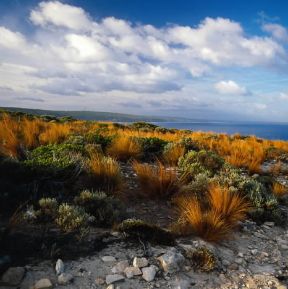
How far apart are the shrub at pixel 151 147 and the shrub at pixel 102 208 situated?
180 inches

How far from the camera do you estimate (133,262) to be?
4.05 meters

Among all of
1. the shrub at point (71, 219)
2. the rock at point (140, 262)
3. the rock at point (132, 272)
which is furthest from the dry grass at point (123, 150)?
the rock at point (132, 272)

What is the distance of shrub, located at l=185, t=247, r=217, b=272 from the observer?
4160 millimetres

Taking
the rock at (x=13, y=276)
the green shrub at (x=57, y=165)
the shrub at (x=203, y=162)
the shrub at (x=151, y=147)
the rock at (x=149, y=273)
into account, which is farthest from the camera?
the shrub at (x=151, y=147)

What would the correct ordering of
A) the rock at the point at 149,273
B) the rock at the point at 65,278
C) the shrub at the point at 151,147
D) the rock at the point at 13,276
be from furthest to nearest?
the shrub at the point at 151,147 → the rock at the point at 149,273 → the rock at the point at 65,278 → the rock at the point at 13,276

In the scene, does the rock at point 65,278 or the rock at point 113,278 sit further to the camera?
the rock at point 113,278

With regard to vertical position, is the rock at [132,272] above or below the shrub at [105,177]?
below

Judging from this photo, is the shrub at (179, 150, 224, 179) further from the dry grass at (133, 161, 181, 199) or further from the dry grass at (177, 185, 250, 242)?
the dry grass at (177, 185, 250, 242)

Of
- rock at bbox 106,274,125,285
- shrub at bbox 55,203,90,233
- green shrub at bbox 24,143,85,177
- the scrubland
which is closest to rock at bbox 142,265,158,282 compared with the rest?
rock at bbox 106,274,125,285

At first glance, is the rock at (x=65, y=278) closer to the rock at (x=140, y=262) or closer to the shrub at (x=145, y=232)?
the rock at (x=140, y=262)

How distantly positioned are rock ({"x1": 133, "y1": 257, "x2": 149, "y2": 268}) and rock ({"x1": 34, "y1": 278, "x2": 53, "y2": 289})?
1.01m

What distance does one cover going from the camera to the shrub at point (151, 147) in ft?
33.1

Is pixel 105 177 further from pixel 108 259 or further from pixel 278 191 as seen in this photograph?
pixel 278 191

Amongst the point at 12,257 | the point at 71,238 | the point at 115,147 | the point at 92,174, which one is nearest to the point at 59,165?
the point at 92,174
